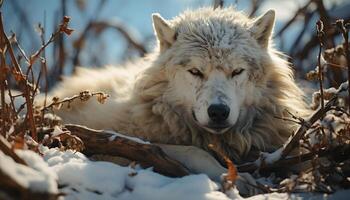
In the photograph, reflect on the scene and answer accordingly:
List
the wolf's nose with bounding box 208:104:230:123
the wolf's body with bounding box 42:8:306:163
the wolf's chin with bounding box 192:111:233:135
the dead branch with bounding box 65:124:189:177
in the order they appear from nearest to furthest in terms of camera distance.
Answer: the dead branch with bounding box 65:124:189:177 → the wolf's nose with bounding box 208:104:230:123 → the wolf's chin with bounding box 192:111:233:135 → the wolf's body with bounding box 42:8:306:163

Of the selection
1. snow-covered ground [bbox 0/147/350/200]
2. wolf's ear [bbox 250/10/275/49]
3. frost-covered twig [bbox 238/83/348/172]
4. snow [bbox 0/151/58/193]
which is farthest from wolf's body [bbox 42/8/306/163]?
snow [bbox 0/151/58/193]

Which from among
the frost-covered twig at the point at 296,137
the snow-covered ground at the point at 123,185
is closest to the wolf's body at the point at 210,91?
the frost-covered twig at the point at 296,137

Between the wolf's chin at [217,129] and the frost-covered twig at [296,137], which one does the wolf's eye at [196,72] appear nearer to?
the wolf's chin at [217,129]

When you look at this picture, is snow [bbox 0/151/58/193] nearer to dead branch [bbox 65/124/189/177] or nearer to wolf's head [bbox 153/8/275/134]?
dead branch [bbox 65/124/189/177]

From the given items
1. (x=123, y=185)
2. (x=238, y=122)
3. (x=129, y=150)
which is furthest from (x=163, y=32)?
(x=123, y=185)

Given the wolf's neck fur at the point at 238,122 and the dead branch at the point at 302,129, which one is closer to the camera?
the dead branch at the point at 302,129

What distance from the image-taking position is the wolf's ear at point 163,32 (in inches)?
173

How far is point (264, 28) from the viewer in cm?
444

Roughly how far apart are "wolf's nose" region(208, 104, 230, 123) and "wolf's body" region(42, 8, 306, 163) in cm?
1

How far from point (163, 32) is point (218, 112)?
1156 mm

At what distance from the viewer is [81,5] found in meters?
9.83

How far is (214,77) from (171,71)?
498 millimetres

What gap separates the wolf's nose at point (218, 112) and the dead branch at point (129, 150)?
61 centimetres

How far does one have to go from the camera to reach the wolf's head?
3.80 meters
